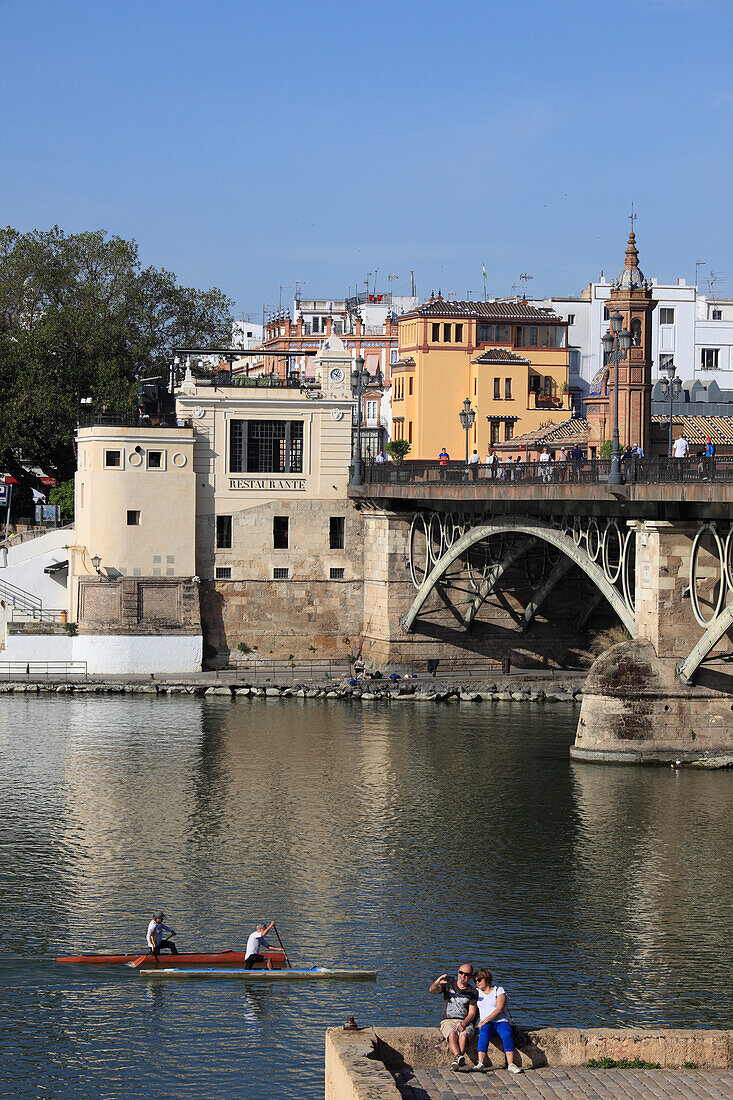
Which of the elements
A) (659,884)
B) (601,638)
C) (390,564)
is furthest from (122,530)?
(659,884)

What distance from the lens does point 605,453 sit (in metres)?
69.7

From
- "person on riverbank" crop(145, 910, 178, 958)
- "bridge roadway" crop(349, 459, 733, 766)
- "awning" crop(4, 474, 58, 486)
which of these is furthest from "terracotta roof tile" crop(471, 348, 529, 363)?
"person on riverbank" crop(145, 910, 178, 958)

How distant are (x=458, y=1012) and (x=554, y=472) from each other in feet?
101

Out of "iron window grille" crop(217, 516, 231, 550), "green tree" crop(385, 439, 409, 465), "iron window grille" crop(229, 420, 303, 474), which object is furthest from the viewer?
"green tree" crop(385, 439, 409, 465)

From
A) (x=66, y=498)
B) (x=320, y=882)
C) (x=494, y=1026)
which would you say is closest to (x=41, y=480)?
(x=66, y=498)

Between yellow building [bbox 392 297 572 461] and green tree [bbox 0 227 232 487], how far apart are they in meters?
12.1

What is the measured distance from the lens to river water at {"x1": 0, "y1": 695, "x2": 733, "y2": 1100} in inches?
1062

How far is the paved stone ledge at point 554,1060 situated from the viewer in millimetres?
19688

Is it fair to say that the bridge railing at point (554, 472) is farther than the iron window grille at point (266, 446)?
No

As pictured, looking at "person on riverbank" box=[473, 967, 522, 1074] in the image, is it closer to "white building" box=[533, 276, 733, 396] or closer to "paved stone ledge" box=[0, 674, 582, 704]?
"paved stone ledge" box=[0, 674, 582, 704]

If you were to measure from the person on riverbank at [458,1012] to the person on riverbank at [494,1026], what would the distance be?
17 centimetres

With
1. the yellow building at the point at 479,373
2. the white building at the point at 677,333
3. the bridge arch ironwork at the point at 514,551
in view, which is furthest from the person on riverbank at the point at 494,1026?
the white building at the point at 677,333

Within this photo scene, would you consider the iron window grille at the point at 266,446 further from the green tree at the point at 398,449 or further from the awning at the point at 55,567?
the green tree at the point at 398,449

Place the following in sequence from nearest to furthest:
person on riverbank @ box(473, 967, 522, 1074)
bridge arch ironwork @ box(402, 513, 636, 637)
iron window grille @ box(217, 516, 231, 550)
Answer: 1. person on riverbank @ box(473, 967, 522, 1074)
2. bridge arch ironwork @ box(402, 513, 636, 637)
3. iron window grille @ box(217, 516, 231, 550)
